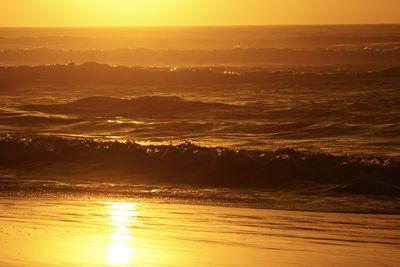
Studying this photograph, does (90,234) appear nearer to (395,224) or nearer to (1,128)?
(395,224)

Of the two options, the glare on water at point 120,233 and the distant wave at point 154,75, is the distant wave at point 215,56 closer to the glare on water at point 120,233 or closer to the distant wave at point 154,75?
the distant wave at point 154,75

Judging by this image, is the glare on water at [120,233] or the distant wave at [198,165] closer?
the glare on water at [120,233]

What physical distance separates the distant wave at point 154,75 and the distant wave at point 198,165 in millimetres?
18115

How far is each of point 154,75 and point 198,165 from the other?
868 inches

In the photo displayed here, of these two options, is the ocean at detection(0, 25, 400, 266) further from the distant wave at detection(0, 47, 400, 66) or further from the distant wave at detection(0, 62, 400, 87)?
the distant wave at detection(0, 47, 400, 66)

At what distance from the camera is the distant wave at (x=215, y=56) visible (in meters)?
51.1

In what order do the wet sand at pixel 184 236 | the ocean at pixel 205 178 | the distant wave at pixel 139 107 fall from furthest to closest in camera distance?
the distant wave at pixel 139 107 → the ocean at pixel 205 178 → the wet sand at pixel 184 236

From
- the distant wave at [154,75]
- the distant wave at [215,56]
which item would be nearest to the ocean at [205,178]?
the distant wave at [154,75]

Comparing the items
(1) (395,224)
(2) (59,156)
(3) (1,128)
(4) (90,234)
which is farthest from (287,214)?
(3) (1,128)

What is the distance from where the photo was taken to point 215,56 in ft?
186

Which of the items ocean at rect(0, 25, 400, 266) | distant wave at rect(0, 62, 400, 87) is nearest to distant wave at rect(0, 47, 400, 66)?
distant wave at rect(0, 62, 400, 87)

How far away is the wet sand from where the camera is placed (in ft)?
29.0

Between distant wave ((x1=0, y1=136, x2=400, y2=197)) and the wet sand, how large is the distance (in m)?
2.37

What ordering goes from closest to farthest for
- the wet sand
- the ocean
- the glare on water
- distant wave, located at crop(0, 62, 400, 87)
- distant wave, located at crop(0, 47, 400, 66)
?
the wet sand → the glare on water → the ocean → distant wave, located at crop(0, 62, 400, 87) → distant wave, located at crop(0, 47, 400, 66)
